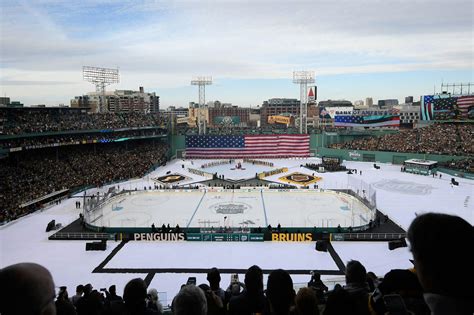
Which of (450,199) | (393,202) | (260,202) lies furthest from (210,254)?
(450,199)

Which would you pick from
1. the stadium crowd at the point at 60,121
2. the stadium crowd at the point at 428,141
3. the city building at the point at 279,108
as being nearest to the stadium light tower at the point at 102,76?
the stadium crowd at the point at 60,121

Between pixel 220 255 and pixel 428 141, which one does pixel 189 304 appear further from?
pixel 428 141

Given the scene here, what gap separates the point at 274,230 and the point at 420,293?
69.4 feet

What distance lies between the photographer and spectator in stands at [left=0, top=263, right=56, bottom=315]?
228 centimetres

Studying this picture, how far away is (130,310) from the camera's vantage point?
14.7 ft

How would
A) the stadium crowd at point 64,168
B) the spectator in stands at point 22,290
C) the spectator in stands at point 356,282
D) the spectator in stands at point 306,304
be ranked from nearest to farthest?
the spectator in stands at point 22,290, the spectator in stands at point 306,304, the spectator in stands at point 356,282, the stadium crowd at point 64,168

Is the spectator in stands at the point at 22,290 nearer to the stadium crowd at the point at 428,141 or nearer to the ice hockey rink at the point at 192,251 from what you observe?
the ice hockey rink at the point at 192,251

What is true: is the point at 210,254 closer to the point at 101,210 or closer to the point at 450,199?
the point at 101,210

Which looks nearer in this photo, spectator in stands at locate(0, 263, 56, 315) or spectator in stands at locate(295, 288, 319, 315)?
spectator in stands at locate(0, 263, 56, 315)

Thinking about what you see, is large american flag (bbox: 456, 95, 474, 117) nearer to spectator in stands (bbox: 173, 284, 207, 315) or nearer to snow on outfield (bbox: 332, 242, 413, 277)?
snow on outfield (bbox: 332, 242, 413, 277)

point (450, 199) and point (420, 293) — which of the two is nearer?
point (420, 293)

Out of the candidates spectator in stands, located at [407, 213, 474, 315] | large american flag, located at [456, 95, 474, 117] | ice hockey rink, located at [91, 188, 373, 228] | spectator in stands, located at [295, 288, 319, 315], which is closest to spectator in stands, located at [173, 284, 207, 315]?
spectator in stands, located at [295, 288, 319, 315]

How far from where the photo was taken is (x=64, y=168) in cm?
4553

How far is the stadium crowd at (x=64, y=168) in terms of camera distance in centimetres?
3503
